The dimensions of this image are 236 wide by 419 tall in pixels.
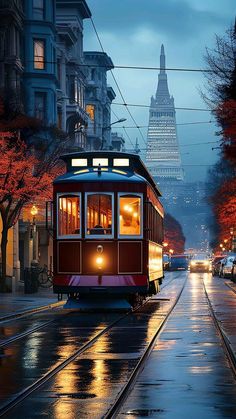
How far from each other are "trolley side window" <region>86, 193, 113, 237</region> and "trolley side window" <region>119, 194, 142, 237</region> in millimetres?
302

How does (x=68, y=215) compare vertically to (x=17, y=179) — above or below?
below

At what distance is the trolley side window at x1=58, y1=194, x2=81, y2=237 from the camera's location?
28500 mm

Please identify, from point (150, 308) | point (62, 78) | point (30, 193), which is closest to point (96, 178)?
point (150, 308)

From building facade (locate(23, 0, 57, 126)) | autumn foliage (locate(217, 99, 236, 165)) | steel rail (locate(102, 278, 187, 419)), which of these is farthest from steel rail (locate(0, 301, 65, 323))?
building facade (locate(23, 0, 57, 126))

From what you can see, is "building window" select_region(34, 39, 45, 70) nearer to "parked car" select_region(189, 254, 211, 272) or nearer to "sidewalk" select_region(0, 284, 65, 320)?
"parked car" select_region(189, 254, 211, 272)

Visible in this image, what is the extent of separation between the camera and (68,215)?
93.9 feet

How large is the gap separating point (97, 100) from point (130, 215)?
9239cm

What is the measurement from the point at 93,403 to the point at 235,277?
49707 millimetres

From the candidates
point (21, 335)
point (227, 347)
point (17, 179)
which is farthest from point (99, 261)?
point (17, 179)

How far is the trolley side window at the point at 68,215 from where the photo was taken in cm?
2850

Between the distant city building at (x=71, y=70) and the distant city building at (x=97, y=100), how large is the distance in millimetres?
12936

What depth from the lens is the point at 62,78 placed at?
3356 inches

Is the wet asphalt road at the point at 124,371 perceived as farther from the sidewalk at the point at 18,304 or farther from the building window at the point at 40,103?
the building window at the point at 40,103

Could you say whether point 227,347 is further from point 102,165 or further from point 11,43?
point 11,43
